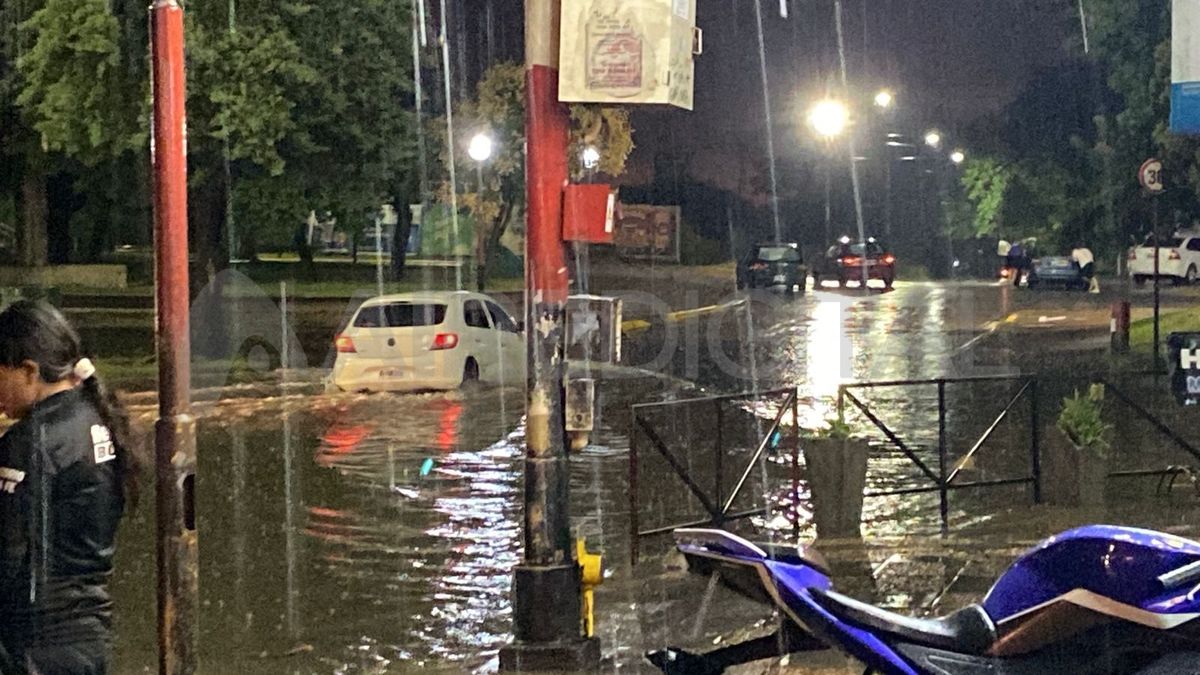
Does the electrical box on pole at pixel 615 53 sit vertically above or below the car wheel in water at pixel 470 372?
above

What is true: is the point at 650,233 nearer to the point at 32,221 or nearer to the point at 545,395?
the point at 32,221

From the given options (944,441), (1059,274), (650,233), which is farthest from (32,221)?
(944,441)

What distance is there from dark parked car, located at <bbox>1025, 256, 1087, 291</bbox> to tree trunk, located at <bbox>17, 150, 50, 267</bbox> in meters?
30.6

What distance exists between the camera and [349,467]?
14.9m

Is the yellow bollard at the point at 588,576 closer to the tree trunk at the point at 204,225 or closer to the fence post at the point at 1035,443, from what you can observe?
the fence post at the point at 1035,443

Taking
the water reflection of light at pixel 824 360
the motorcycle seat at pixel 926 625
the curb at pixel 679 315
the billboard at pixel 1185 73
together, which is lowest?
the water reflection of light at pixel 824 360

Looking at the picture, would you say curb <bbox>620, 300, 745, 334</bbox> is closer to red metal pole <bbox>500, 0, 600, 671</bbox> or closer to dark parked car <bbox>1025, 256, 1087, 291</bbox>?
dark parked car <bbox>1025, 256, 1087, 291</bbox>

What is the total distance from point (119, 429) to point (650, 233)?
187ft

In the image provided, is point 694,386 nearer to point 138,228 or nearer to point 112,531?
point 112,531

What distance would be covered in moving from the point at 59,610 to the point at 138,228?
177ft

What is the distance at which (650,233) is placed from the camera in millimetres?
61125

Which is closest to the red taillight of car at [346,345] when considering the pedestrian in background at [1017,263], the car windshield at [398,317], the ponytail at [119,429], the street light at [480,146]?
the car windshield at [398,317]

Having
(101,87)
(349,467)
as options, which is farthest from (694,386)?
(101,87)

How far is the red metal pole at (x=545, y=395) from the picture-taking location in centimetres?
766
